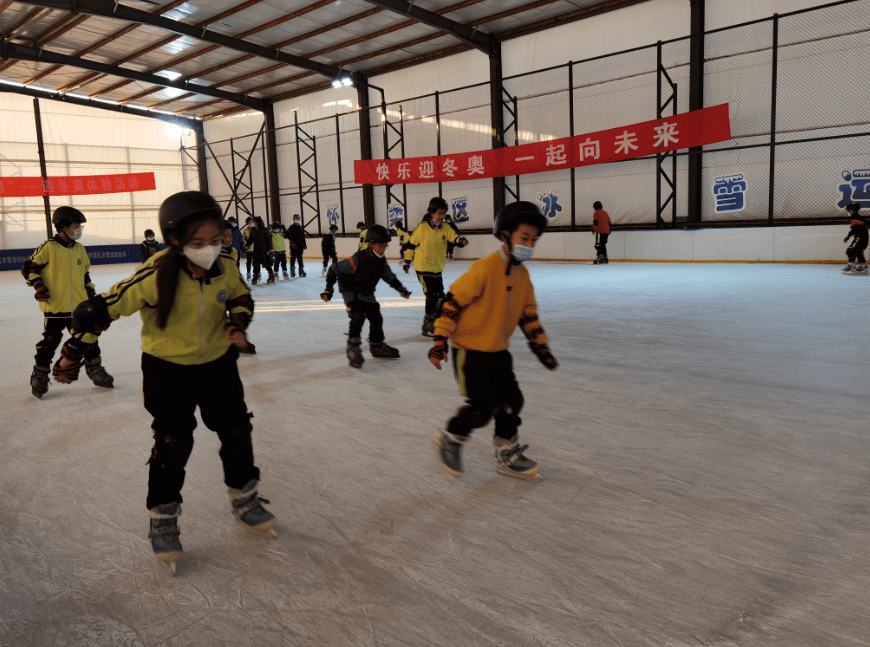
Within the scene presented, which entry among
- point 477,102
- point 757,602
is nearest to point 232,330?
point 757,602

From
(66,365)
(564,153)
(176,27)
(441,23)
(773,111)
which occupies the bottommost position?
(66,365)

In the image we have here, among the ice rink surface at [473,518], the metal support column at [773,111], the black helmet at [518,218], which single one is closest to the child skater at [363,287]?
the ice rink surface at [473,518]

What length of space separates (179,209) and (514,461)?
1786 mm

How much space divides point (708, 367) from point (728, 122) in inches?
412

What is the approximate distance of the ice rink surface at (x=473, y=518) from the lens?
184cm

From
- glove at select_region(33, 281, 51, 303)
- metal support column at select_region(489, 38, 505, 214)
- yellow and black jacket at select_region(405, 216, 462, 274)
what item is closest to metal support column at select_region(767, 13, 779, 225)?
metal support column at select_region(489, 38, 505, 214)

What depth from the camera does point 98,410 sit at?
168 inches

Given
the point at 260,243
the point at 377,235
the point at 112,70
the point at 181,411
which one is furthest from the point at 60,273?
the point at 112,70

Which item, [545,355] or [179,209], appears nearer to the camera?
[179,209]

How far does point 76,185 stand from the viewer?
23.8m

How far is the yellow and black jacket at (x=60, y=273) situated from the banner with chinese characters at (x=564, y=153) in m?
12.9

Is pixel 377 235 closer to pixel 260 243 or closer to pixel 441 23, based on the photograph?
pixel 260 243

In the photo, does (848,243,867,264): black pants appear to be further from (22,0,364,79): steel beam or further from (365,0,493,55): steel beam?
(22,0,364,79): steel beam

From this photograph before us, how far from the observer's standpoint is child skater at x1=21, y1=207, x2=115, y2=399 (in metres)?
4.35
